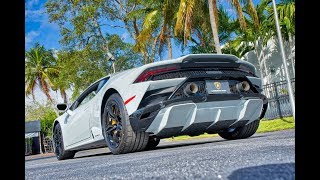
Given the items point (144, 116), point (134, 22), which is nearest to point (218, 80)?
point (144, 116)

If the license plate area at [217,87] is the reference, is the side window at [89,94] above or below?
above

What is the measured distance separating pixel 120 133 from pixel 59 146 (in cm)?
193

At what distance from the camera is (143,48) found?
19.9m

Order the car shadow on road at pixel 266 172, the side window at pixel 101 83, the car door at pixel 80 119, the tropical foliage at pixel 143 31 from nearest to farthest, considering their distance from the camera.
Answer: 1. the car shadow on road at pixel 266 172
2. the side window at pixel 101 83
3. the car door at pixel 80 119
4. the tropical foliage at pixel 143 31

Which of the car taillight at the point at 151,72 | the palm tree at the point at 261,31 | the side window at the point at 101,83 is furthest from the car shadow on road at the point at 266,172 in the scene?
the palm tree at the point at 261,31

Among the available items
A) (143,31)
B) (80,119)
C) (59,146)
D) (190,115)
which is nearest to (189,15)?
(143,31)

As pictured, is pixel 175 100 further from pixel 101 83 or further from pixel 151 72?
pixel 101 83

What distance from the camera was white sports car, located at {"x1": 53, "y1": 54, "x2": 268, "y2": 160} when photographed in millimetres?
3475

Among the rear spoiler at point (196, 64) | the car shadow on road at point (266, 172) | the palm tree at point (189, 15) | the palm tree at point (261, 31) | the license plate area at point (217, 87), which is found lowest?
the car shadow on road at point (266, 172)

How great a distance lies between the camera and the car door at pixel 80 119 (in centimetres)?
432

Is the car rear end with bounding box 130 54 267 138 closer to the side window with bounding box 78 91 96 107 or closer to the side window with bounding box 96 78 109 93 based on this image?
the side window with bounding box 96 78 109 93

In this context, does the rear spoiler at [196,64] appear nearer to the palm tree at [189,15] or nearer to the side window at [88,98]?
the side window at [88,98]
